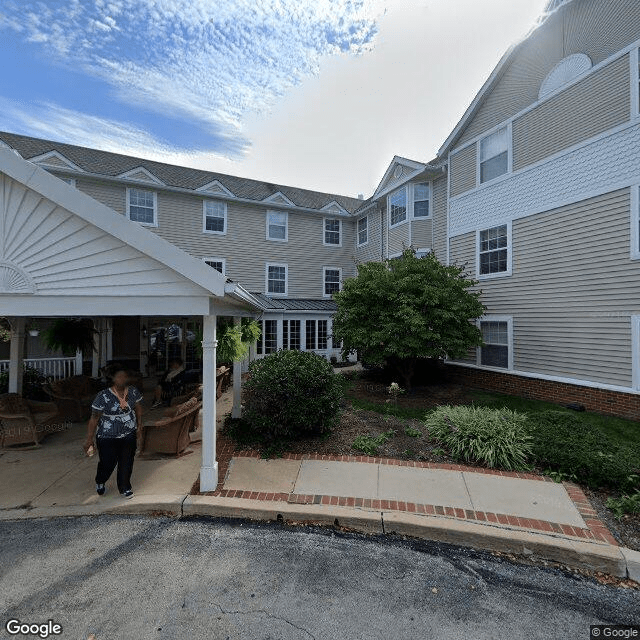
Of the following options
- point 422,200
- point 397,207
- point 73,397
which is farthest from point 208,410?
point 397,207

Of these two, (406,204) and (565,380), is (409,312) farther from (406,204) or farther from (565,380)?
(406,204)

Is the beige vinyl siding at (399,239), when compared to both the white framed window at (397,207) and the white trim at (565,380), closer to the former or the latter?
the white framed window at (397,207)

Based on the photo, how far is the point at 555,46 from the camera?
1070cm

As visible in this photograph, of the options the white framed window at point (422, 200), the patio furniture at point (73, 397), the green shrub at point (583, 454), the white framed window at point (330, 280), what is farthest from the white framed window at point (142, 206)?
the green shrub at point (583, 454)

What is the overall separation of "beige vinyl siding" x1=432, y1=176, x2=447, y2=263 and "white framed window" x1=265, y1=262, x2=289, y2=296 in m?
8.45

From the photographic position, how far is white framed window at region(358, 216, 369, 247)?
787 inches

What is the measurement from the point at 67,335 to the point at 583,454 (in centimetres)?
1295

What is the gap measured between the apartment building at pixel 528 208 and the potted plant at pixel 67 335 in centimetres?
781

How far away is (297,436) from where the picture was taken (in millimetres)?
7020

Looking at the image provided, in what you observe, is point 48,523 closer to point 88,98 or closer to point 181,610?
point 181,610

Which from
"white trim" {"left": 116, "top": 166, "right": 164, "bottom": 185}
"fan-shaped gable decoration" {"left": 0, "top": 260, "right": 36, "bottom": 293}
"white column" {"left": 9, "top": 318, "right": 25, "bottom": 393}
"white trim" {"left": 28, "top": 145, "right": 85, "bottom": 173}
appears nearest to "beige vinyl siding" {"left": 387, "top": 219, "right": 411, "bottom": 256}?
"white trim" {"left": 116, "top": 166, "right": 164, "bottom": 185}

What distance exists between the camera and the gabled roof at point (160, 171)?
16.0 m

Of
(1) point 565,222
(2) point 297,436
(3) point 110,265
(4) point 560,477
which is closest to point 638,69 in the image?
(1) point 565,222

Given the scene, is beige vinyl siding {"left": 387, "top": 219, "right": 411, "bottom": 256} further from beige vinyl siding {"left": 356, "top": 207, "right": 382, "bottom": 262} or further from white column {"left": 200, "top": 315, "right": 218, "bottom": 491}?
white column {"left": 200, "top": 315, "right": 218, "bottom": 491}
